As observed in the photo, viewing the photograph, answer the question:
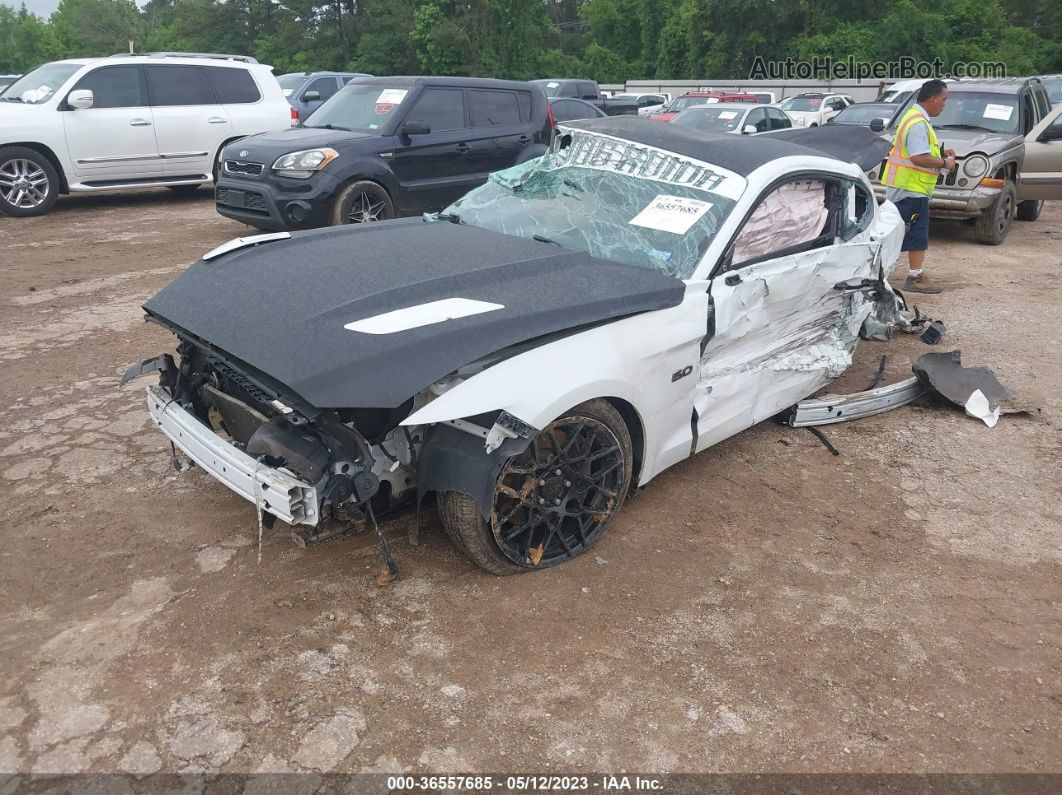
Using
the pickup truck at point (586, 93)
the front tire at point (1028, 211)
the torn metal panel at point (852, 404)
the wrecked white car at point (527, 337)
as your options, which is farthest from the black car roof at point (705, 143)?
the pickup truck at point (586, 93)

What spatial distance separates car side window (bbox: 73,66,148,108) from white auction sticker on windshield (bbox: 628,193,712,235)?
9.14 m

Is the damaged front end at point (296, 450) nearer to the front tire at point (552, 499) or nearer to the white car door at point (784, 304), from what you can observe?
the front tire at point (552, 499)

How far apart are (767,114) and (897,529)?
1272cm

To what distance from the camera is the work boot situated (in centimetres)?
806

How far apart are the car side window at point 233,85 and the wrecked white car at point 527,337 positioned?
8.29 meters

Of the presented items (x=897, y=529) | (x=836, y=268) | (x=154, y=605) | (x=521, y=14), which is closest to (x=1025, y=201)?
(x=836, y=268)

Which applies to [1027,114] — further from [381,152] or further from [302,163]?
[302,163]

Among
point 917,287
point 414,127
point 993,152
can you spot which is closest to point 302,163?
point 414,127

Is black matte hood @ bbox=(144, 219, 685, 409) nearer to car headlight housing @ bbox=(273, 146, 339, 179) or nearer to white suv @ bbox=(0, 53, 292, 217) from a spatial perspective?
car headlight housing @ bbox=(273, 146, 339, 179)

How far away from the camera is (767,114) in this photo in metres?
15.0

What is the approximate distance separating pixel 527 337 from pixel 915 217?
5.67 metres

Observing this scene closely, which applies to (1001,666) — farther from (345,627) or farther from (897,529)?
(345,627)

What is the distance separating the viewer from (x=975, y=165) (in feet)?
31.2

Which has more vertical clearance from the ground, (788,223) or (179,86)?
(179,86)
